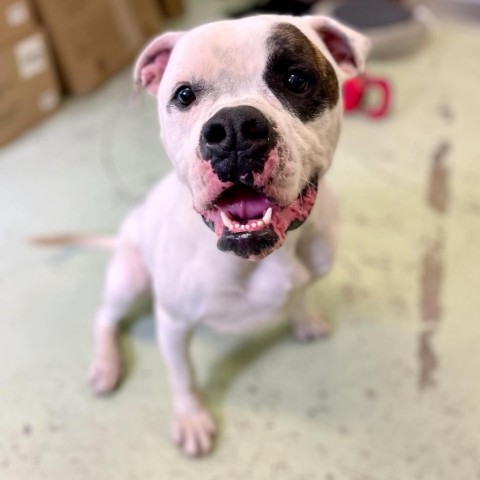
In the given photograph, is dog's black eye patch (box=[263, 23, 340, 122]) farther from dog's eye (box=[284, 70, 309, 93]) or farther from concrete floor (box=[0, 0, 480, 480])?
concrete floor (box=[0, 0, 480, 480])

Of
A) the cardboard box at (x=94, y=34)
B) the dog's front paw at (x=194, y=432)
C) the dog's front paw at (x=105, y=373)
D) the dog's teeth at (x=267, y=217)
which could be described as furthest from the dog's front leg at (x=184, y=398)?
the cardboard box at (x=94, y=34)

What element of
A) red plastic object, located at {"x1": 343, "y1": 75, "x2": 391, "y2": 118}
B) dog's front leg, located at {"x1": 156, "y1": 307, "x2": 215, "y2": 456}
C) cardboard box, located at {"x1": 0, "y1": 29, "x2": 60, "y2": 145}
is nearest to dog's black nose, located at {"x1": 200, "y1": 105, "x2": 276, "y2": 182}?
dog's front leg, located at {"x1": 156, "y1": 307, "x2": 215, "y2": 456}

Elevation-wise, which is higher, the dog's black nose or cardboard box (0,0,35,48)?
the dog's black nose

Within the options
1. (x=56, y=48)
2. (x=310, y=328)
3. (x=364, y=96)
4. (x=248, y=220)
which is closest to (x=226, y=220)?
(x=248, y=220)

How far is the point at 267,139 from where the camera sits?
96 cm

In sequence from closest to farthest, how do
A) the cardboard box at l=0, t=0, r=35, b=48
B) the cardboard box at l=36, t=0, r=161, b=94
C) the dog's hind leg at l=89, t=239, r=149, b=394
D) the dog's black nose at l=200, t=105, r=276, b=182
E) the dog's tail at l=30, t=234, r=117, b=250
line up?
the dog's black nose at l=200, t=105, r=276, b=182
the dog's hind leg at l=89, t=239, r=149, b=394
the dog's tail at l=30, t=234, r=117, b=250
the cardboard box at l=0, t=0, r=35, b=48
the cardboard box at l=36, t=0, r=161, b=94

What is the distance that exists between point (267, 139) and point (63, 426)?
1.11 m

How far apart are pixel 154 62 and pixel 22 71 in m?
1.63

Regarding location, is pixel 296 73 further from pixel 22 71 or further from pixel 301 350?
pixel 22 71

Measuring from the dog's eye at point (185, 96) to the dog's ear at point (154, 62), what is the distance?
0.56 feet

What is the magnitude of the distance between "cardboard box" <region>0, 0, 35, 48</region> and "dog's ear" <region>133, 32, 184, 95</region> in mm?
1563

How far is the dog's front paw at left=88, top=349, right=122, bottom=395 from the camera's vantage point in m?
1.67

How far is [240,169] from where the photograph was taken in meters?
0.97

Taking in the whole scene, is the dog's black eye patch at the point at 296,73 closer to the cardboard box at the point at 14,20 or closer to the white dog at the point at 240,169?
the white dog at the point at 240,169
